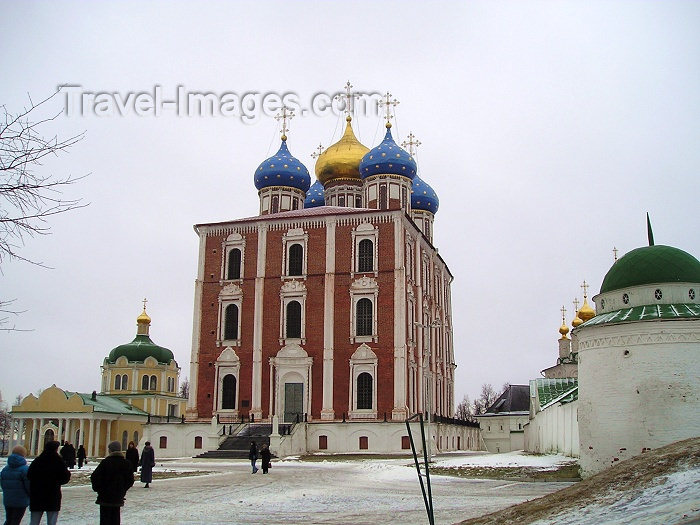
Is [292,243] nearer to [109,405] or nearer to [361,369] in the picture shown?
[361,369]

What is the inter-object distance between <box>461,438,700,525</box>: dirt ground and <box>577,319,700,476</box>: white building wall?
10246 mm

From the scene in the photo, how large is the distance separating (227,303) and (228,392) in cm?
508

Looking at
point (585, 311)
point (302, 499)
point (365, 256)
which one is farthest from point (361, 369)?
point (302, 499)

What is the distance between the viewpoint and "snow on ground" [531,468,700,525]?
708cm

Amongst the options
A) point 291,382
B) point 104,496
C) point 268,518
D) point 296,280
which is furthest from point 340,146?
point 104,496

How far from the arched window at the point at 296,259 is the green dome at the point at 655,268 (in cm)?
2411

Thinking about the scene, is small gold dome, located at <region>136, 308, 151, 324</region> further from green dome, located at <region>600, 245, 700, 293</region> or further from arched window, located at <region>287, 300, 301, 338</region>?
green dome, located at <region>600, 245, 700, 293</region>

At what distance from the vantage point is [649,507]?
767 cm

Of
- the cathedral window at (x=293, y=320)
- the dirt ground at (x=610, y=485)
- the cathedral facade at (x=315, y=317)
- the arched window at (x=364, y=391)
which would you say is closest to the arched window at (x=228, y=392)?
the cathedral facade at (x=315, y=317)

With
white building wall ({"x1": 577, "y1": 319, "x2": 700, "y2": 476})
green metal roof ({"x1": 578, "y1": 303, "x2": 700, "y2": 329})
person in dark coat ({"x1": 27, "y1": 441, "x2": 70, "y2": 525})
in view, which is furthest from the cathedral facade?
person in dark coat ({"x1": 27, "y1": 441, "x2": 70, "y2": 525})

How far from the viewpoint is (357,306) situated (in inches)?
1711

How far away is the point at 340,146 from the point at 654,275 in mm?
35420

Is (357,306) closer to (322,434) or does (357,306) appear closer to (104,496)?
(322,434)

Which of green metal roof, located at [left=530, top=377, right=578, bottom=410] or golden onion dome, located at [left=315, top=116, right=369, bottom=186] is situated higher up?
golden onion dome, located at [left=315, top=116, right=369, bottom=186]
